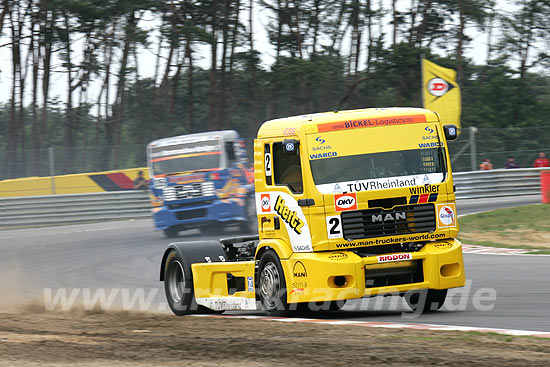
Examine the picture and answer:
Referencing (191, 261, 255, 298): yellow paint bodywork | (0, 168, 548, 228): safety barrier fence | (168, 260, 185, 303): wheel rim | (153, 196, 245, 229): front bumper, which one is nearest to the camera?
(191, 261, 255, 298): yellow paint bodywork

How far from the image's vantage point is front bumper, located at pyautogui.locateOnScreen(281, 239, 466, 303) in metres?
8.72

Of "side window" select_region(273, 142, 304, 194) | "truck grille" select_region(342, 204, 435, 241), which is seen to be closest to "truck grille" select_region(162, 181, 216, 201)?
"side window" select_region(273, 142, 304, 194)

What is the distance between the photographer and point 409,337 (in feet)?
23.4

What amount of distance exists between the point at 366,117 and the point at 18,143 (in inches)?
1578

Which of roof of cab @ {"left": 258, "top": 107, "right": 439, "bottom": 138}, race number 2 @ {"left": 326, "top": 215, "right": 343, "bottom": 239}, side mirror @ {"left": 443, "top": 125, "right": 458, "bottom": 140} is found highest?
roof of cab @ {"left": 258, "top": 107, "right": 439, "bottom": 138}

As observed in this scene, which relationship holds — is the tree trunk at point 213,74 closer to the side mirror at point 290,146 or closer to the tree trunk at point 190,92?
the tree trunk at point 190,92

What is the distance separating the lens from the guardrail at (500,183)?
27.4 metres

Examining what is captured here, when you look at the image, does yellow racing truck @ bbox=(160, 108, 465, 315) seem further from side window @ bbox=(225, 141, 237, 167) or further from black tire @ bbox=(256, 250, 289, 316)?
side window @ bbox=(225, 141, 237, 167)

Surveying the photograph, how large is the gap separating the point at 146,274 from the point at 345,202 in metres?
7.34

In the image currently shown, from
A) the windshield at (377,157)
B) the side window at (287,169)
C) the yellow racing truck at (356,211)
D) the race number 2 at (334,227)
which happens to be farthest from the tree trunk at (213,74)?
the race number 2 at (334,227)

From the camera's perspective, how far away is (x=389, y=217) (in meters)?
8.88

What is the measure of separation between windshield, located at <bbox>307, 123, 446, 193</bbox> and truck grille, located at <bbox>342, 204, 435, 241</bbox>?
25 cm

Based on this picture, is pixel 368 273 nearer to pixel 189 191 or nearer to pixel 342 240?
pixel 342 240

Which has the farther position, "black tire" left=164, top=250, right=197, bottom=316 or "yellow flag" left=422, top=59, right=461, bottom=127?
"yellow flag" left=422, top=59, right=461, bottom=127
